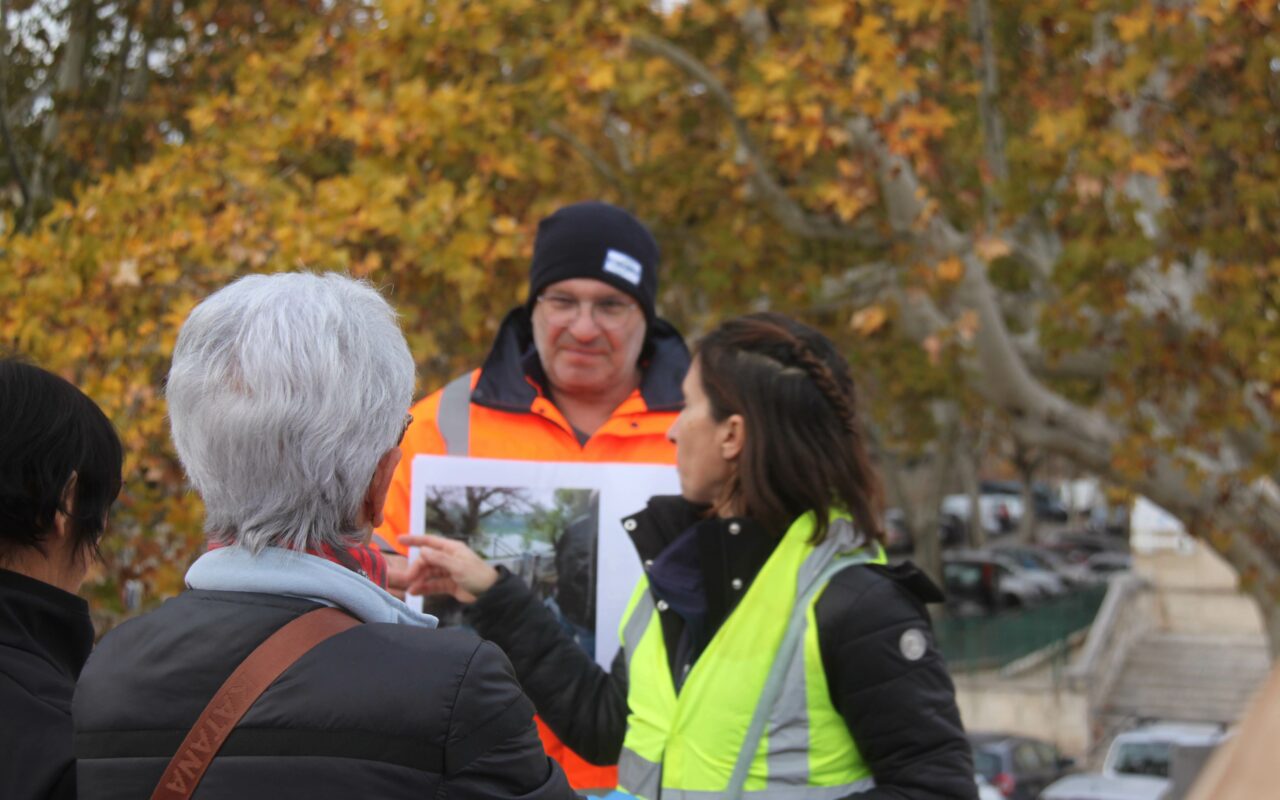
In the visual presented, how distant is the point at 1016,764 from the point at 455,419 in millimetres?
13591

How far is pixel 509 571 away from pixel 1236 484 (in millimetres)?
8405

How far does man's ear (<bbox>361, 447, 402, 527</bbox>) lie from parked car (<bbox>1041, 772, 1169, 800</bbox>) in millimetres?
12478

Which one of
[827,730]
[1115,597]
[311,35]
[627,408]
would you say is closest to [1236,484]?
[311,35]

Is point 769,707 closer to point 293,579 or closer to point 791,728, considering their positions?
point 791,728

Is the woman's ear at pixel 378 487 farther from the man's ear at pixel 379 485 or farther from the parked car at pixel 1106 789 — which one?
the parked car at pixel 1106 789

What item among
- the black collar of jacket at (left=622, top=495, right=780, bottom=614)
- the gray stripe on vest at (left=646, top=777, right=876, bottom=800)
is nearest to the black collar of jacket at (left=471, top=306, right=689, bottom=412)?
the black collar of jacket at (left=622, top=495, right=780, bottom=614)

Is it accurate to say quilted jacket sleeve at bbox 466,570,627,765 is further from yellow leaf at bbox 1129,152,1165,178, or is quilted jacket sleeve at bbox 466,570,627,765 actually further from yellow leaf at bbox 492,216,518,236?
yellow leaf at bbox 1129,152,1165,178

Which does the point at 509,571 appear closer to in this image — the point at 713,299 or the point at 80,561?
the point at 80,561

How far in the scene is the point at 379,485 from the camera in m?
1.79

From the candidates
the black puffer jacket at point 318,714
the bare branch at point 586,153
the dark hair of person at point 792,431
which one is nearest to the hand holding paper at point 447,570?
the dark hair of person at point 792,431

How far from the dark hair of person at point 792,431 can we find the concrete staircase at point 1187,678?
21373mm

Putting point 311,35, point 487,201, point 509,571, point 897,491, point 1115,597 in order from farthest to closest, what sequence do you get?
point 897,491 < point 1115,597 < point 311,35 < point 487,201 < point 509,571

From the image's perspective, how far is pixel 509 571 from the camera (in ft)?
9.29

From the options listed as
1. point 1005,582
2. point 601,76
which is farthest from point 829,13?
point 1005,582
